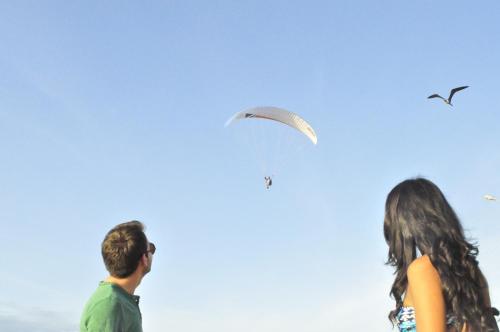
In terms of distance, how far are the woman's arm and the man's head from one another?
3.43 metres

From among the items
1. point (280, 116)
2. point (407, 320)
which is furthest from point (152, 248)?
point (280, 116)

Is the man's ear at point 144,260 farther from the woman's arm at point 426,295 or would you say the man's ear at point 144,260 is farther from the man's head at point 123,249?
the woman's arm at point 426,295

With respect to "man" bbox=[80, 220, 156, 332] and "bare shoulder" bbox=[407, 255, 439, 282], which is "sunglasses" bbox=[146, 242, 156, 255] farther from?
"bare shoulder" bbox=[407, 255, 439, 282]

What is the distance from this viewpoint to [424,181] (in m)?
5.62

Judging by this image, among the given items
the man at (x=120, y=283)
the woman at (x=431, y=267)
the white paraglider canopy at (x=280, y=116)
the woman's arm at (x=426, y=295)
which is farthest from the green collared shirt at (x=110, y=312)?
the white paraglider canopy at (x=280, y=116)

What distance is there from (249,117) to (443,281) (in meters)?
37.8

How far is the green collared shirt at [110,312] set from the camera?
7152mm

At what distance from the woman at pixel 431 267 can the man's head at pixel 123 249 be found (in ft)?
10.2

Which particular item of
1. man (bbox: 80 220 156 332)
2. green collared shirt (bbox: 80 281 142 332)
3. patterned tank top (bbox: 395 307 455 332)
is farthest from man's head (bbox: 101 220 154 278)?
patterned tank top (bbox: 395 307 455 332)

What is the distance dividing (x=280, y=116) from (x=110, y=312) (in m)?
36.0

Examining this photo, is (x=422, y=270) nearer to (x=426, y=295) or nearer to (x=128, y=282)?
(x=426, y=295)

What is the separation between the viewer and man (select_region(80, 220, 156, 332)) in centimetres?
719

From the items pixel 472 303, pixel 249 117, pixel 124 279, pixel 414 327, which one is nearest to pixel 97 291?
pixel 124 279

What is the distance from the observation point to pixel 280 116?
140 ft
